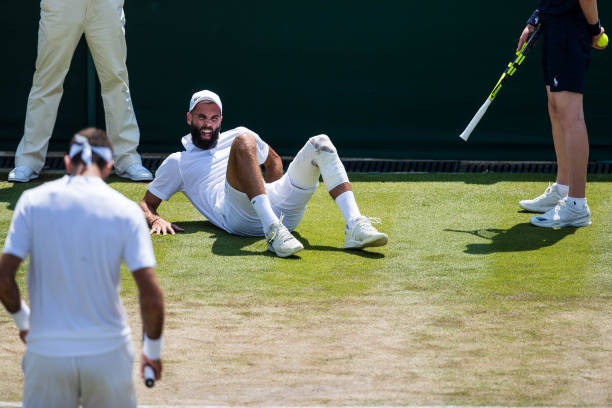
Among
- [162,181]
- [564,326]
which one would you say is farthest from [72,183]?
[162,181]

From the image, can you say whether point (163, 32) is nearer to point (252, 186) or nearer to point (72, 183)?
point (252, 186)

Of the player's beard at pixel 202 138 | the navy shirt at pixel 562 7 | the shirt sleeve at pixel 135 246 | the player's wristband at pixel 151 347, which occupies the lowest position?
the player's beard at pixel 202 138

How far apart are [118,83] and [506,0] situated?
3524 millimetres

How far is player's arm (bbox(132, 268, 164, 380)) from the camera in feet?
9.14

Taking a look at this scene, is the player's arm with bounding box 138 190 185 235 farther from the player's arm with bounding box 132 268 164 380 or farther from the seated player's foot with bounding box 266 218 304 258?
the player's arm with bounding box 132 268 164 380

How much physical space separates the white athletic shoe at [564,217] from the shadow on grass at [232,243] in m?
1.33

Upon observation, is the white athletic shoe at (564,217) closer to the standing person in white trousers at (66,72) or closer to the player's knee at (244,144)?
the player's knee at (244,144)

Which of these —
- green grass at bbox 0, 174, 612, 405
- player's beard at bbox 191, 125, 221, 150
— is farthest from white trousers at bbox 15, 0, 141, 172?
player's beard at bbox 191, 125, 221, 150

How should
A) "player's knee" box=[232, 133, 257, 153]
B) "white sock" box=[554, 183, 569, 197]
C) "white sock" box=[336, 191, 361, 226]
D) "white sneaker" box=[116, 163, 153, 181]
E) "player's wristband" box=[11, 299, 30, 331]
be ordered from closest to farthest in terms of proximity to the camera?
"player's wristband" box=[11, 299, 30, 331] < "white sock" box=[336, 191, 361, 226] < "player's knee" box=[232, 133, 257, 153] < "white sock" box=[554, 183, 569, 197] < "white sneaker" box=[116, 163, 153, 181]

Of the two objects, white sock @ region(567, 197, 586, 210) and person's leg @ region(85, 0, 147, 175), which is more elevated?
person's leg @ region(85, 0, 147, 175)

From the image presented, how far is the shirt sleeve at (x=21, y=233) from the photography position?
108 inches

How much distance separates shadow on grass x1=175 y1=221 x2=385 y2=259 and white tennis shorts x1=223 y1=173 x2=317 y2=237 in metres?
0.08

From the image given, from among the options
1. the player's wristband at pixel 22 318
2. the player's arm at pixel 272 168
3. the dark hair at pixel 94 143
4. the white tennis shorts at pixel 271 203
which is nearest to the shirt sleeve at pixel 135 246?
the dark hair at pixel 94 143

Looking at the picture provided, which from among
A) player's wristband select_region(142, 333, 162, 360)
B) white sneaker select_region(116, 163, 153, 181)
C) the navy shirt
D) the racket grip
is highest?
the navy shirt
